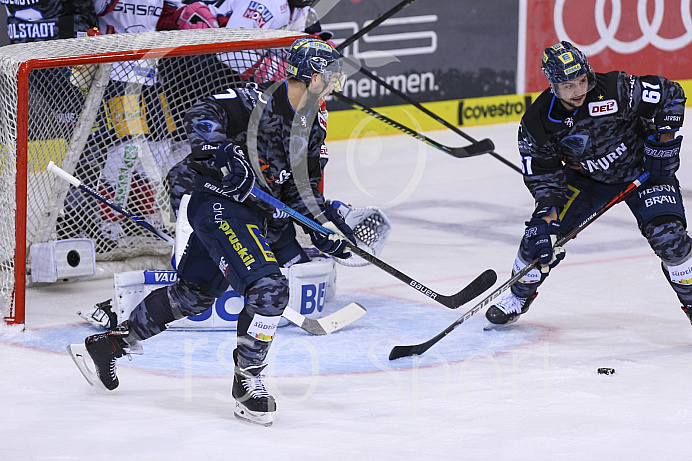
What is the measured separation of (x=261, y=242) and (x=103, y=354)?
0.63 m

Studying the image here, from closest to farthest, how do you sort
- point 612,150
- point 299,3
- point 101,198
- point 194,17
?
1. point 612,150
2. point 101,198
3. point 194,17
4. point 299,3

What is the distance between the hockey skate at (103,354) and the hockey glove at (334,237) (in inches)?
26.9

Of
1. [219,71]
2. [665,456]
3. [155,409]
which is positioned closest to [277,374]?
[155,409]

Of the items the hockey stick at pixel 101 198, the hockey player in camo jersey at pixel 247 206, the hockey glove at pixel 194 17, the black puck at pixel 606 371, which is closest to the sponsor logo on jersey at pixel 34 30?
the hockey glove at pixel 194 17

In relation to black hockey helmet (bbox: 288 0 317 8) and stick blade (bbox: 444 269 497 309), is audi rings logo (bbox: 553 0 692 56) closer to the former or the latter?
black hockey helmet (bbox: 288 0 317 8)

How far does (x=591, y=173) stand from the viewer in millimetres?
4270

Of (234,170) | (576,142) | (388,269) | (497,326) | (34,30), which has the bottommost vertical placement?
(497,326)

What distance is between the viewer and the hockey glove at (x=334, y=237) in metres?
3.76

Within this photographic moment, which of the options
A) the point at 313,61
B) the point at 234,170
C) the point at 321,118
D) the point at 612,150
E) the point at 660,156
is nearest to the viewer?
the point at 234,170

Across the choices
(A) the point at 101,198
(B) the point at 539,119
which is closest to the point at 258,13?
(A) the point at 101,198

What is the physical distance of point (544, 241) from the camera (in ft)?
13.6

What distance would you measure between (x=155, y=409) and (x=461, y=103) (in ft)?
19.1

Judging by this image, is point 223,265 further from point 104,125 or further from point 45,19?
point 45,19

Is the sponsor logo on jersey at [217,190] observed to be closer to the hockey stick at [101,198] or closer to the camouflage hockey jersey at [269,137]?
the camouflage hockey jersey at [269,137]
